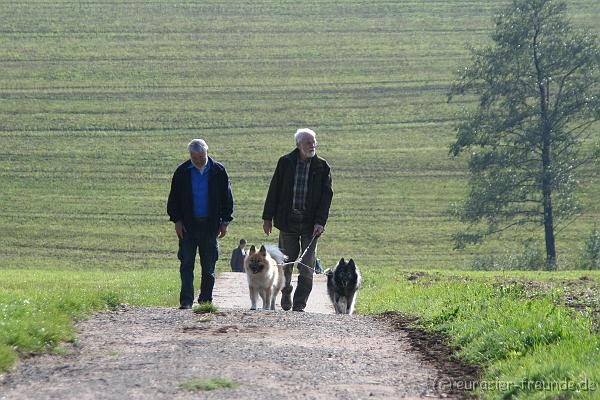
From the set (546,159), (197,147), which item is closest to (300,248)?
(197,147)

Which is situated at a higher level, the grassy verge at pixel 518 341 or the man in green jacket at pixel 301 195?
the man in green jacket at pixel 301 195

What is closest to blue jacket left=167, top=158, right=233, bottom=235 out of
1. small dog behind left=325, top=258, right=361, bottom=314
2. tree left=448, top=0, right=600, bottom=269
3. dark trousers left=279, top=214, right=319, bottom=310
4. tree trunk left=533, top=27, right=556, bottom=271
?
dark trousers left=279, top=214, right=319, bottom=310

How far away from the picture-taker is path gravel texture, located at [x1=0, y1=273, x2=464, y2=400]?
25.8 feet

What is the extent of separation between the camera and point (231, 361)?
349 inches

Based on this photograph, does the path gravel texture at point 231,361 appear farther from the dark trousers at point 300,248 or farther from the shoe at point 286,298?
the shoe at point 286,298

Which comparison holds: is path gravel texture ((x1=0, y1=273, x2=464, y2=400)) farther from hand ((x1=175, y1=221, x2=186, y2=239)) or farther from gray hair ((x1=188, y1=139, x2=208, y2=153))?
gray hair ((x1=188, y1=139, x2=208, y2=153))

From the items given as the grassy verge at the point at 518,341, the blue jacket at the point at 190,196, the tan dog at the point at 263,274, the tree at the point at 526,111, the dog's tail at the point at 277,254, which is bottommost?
the grassy verge at the point at 518,341

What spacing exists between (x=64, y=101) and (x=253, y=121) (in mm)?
10764

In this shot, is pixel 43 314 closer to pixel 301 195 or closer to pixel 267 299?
pixel 301 195

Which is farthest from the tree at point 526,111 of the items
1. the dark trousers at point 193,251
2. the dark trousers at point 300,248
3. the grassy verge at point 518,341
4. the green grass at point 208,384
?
the green grass at point 208,384

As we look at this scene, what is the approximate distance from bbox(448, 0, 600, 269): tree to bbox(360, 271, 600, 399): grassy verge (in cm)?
2830

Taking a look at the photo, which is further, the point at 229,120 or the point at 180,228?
the point at 229,120

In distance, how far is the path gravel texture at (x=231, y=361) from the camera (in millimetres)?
7855

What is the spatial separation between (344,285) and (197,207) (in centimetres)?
280
